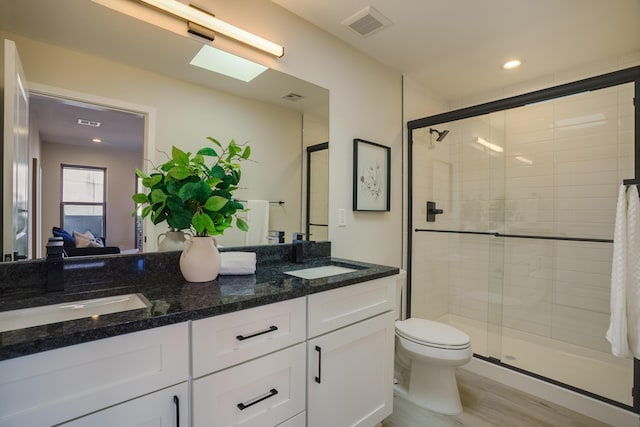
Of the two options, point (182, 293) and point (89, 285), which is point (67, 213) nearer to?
point (89, 285)

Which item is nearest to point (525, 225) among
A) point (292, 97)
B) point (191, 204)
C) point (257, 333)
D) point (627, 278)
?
point (627, 278)

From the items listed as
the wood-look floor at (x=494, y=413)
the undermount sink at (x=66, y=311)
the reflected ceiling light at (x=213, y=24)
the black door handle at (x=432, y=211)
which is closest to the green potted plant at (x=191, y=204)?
the undermount sink at (x=66, y=311)

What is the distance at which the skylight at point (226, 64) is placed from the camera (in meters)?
1.49

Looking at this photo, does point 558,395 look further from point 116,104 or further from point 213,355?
point 116,104

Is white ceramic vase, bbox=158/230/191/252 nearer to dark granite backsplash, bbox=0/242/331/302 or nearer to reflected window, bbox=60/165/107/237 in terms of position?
dark granite backsplash, bbox=0/242/331/302

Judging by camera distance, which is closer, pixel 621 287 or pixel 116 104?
pixel 116 104

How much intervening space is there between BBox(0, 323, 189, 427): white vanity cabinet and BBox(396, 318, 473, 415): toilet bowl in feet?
4.56

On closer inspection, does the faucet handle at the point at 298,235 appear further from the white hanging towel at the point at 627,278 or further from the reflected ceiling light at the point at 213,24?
the white hanging towel at the point at 627,278

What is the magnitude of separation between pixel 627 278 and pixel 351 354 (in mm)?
1360

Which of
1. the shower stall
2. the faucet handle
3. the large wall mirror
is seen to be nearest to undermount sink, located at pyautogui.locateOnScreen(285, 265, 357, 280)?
the faucet handle

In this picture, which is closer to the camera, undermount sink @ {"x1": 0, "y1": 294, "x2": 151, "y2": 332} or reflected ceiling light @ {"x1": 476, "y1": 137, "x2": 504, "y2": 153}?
undermount sink @ {"x1": 0, "y1": 294, "x2": 151, "y2": 332}

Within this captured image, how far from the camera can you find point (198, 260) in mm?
1265

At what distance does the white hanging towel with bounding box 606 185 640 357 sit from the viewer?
4.74ft

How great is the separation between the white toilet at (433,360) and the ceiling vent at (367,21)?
6.24 ft
